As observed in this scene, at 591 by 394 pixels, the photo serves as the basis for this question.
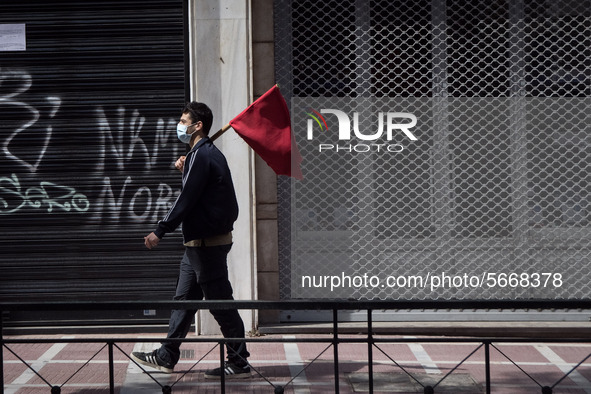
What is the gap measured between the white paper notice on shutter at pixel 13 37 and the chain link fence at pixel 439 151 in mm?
2344

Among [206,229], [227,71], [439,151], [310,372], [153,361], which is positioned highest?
[227,71]

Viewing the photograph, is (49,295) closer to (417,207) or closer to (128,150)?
(128,150)

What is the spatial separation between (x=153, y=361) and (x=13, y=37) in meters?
3.60

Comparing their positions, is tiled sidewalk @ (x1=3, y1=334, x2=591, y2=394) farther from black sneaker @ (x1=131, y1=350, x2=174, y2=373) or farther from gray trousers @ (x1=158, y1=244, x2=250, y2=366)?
gray trousers @ (x1=158, y1=244, x2=250, y2=366)

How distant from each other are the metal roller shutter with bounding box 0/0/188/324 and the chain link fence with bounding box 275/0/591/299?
1.13 m

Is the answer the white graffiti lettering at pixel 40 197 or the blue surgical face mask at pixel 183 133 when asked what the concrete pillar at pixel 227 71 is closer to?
the white graffiti lettering at pixel 40 197

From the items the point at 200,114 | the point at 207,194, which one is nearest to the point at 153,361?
the point at 207,194

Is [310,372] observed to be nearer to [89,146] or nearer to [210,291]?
[210,291]

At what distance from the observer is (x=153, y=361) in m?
6.83

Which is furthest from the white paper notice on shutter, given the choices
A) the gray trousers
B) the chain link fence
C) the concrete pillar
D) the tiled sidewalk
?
the gray trousers

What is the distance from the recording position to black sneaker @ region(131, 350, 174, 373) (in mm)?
6738

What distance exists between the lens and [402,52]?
349 inches

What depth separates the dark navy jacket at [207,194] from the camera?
6.52 meters

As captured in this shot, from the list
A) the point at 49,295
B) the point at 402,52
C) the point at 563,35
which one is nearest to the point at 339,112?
the point at 402,52
